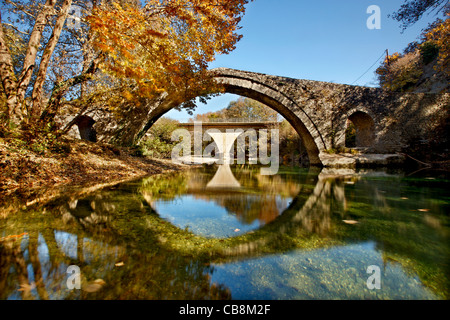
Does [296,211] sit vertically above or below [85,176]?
below

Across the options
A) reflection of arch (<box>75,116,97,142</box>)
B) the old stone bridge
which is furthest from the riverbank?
the old stone bridge

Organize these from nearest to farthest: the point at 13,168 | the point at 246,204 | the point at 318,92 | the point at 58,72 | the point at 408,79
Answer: the point at 246,204 < the point at 13,168 < the point at 58,72 < the point at 318,92 < the point at 408,79

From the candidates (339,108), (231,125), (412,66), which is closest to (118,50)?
(339,108)

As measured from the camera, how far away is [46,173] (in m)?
4.16

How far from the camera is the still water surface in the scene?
1066 mm

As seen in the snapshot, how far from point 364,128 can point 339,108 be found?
2659mm

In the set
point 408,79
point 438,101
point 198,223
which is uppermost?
point 408,79

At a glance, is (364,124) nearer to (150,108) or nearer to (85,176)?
(150,108)

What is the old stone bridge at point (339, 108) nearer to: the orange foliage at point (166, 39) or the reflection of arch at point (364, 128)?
the reflection of arch at point (364, 128)

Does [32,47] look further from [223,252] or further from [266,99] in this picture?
[266,99]

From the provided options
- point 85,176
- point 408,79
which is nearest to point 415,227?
point 85,176

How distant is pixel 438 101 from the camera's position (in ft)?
37.4

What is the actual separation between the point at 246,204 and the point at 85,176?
13.3 feet

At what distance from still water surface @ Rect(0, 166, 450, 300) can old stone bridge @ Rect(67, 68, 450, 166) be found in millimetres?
9084
